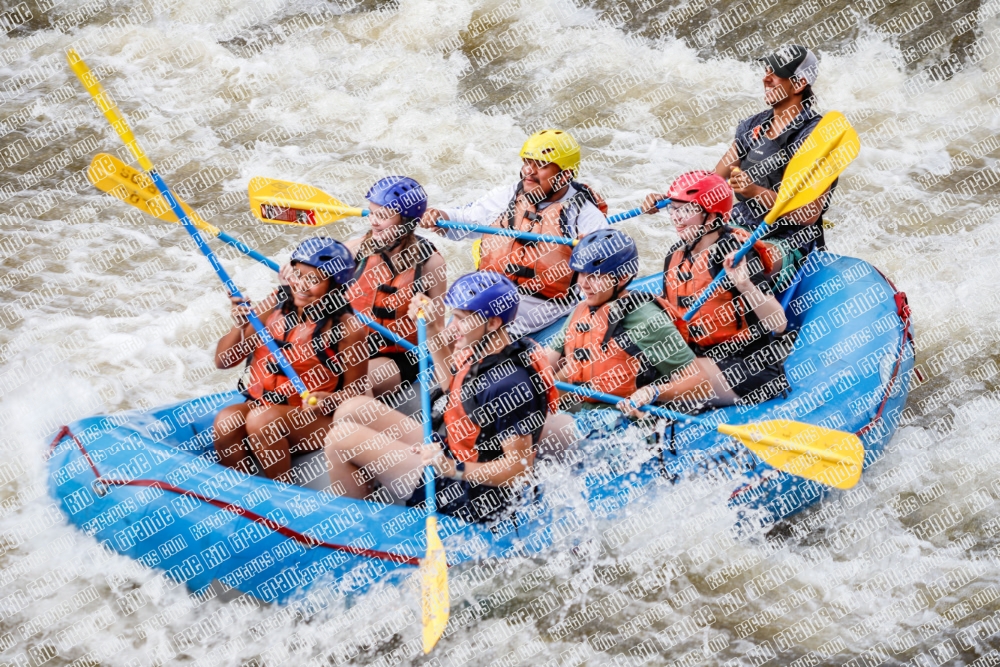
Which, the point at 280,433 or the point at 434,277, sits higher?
the point at 434,277

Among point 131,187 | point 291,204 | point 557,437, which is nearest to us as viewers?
point 557,437

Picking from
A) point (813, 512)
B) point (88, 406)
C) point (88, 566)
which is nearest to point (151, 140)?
point (88, 406)

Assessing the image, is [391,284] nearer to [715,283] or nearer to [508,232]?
[508,232]

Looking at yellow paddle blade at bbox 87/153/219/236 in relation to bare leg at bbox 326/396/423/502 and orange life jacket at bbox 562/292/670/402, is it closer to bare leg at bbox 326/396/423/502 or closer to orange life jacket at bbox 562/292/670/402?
bare leg at bbox 326/396/423/502

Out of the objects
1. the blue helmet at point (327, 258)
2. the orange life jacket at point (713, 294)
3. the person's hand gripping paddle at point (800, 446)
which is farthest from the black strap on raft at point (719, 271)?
the blue helmet at point (327, 258)

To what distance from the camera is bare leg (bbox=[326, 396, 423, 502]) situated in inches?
141

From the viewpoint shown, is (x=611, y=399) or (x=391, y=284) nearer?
(x=611, y=399)

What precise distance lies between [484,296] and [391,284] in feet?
3.36

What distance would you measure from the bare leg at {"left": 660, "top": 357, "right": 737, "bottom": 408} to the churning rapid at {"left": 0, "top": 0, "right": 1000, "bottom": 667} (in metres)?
0.37

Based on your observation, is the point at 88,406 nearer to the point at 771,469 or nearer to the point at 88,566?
the point at 88,566

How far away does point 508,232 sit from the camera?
4.59 metres

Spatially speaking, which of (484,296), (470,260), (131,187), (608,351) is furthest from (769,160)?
(131,187)

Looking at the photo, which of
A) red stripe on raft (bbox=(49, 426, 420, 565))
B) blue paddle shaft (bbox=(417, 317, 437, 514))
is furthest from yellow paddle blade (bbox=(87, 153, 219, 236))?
red stripe on raft (bbox=(49, 426, 420, 565))

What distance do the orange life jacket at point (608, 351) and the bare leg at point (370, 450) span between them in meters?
0.70
